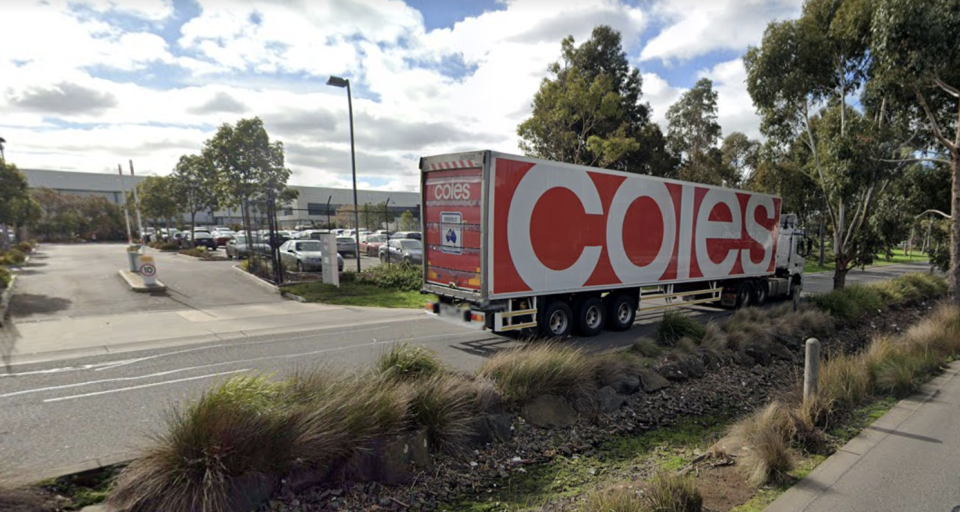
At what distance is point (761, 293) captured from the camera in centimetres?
1476

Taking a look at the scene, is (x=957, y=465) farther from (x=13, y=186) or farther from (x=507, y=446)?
(x=13, y=186)

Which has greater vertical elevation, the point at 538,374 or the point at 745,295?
the point at 538,374

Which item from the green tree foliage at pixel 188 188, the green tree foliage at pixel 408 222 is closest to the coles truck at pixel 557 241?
the green tree foliage at pixel 188 188

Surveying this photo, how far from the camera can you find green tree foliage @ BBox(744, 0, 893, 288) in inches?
470

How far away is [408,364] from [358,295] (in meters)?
10.7

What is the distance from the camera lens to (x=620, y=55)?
80.4 ft

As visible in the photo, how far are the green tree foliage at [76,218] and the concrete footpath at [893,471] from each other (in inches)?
2336

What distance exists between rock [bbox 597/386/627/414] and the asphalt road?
2244 mm

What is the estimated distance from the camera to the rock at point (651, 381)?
6254mm

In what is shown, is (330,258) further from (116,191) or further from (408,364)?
(116,191)

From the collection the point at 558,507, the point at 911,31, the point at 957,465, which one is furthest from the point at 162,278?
the point at 911,31

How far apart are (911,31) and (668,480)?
1120 centimetres

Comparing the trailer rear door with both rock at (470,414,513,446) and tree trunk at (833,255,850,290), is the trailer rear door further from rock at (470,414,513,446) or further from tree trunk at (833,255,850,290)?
tree trunk at (833,255,850,290)

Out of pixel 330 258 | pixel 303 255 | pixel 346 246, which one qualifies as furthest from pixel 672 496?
pixel 346 246
